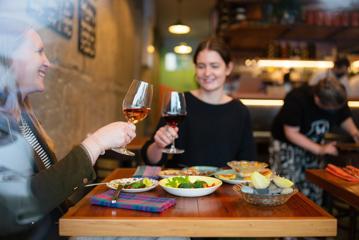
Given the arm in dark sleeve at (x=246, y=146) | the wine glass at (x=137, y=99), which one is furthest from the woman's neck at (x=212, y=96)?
the wine glass at (x=137, y=99)

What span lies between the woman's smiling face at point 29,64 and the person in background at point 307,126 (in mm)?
1959

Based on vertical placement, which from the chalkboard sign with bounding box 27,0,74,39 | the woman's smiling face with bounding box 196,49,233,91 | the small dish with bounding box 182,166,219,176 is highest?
the chalkboard sign with bounding box 27,0,74,39

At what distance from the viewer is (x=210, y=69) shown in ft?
6.27

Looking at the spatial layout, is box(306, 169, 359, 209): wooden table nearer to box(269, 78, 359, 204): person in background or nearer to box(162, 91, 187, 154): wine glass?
box(162, 91, 187, 154): wine glass

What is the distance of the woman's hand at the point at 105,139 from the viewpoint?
1005 millimetres

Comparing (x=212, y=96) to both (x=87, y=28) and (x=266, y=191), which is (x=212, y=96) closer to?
(x=266, y=191)

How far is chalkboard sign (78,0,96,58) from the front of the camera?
303 centimetres

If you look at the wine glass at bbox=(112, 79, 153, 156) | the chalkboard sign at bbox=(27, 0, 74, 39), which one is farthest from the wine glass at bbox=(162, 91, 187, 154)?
the chalkboard sign at bbox=(27, 0, 74, 39)

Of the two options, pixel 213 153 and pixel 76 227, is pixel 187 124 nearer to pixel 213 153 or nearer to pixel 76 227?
pixel 213 153

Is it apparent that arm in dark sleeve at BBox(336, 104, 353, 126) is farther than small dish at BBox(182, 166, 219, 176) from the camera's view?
Yes

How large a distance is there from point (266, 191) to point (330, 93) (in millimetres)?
1660

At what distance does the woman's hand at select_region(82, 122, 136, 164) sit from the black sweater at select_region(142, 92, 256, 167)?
82cm

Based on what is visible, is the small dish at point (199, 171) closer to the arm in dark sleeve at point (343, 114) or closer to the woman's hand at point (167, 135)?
the woman's hand at point (167, 135)

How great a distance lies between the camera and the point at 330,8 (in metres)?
5.38
